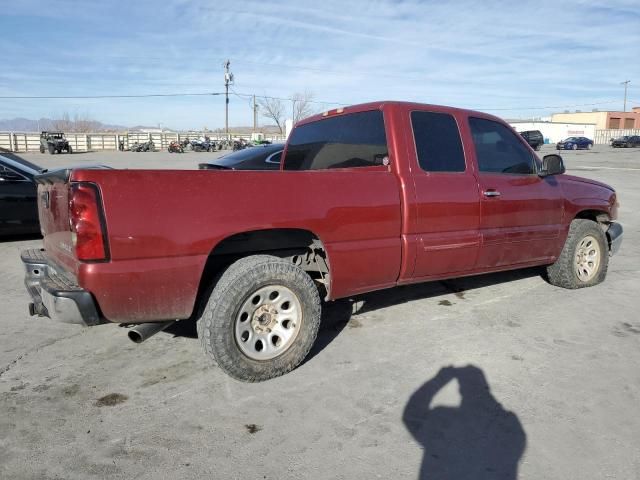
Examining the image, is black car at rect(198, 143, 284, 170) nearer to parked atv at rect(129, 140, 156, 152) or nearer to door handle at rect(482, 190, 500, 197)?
door handle at rect(482, 190, 500, 197)

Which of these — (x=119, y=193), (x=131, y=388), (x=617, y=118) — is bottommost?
(x=131, y=388)

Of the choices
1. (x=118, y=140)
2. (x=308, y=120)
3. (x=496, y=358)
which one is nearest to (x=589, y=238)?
(x=496, y=358)

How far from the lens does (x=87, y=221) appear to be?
2873mm

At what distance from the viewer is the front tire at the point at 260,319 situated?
3275mm

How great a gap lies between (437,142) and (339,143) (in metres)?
0.87

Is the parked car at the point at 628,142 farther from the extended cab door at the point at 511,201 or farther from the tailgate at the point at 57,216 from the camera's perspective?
the tailgate at the point at 57,216

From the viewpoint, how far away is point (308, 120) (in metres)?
5.17

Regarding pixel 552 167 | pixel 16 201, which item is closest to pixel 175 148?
pixel 16 201

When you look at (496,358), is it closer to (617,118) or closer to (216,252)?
(216,252)

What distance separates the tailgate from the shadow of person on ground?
2241 mm

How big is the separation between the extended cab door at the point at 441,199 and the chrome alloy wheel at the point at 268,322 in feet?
3.64

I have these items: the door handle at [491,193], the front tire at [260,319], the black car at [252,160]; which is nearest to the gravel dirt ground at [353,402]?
the front tire at [260,319]

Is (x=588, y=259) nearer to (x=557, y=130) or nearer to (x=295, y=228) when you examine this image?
(x=295, y=228)

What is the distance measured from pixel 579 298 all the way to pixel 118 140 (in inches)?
2258
